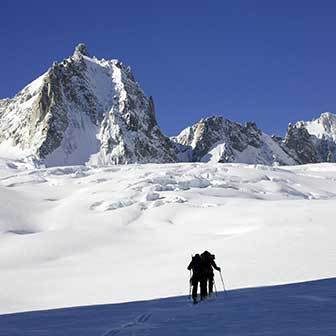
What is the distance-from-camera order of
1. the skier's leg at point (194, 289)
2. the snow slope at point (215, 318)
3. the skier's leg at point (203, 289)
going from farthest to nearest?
the skier's leg at point (203, 289), the skier's leg at point (194, 289), the snow slope at point (215, 318)

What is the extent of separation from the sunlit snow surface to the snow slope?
370cm

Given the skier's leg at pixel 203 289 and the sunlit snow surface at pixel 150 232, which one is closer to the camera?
the skier's leg at pixel 203 289

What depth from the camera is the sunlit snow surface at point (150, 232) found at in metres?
22.5

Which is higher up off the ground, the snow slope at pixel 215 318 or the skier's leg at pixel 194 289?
the skier's leg at pixel 194 289

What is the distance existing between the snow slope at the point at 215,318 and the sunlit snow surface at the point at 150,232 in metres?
3.70

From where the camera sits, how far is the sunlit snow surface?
886 inches

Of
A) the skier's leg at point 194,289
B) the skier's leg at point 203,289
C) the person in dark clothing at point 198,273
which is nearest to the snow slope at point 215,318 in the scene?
the skier's leg at point 194,289

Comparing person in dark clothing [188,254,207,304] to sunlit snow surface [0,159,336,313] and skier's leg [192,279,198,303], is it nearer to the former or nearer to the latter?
skier's leg [192,279,198,303]

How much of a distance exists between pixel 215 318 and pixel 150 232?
2934 cm

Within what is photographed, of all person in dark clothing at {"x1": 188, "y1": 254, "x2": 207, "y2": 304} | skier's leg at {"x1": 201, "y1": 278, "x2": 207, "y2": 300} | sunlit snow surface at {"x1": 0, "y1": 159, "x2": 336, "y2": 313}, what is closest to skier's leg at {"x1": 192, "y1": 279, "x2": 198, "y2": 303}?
person in dark clothing at {"x1": 188, "y1": 254, "x2": 207, "y2": 304}

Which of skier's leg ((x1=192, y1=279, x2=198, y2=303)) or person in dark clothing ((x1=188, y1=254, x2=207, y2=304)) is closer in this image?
skier's leg ((x1=192, y1=279, x2=198, y2=303))

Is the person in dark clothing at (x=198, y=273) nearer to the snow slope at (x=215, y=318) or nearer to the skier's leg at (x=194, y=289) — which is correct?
the skier's leg at (x=194, y=289)

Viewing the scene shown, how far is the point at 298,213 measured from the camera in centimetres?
4006

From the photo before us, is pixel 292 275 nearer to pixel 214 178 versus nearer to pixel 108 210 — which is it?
pixel 108 210
